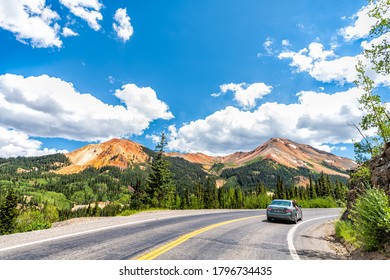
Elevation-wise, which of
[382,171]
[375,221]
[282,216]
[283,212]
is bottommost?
[282,216]

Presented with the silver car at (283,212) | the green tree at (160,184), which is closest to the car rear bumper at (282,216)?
the silver car at (283,212)

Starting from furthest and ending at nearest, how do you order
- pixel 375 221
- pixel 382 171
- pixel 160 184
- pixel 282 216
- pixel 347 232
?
pixel 160 184 < pixel 282 216 < pixel 347 232 < pixel 382 171 < pixel 375 221

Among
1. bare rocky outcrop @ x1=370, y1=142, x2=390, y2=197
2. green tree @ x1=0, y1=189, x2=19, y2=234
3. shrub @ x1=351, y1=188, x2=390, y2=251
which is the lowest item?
green tree @ x1=0, y1=189, x2=19, y2=234

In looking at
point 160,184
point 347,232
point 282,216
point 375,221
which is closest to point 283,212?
point 282,216

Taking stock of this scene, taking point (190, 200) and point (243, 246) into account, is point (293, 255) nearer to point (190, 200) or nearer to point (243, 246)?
point (243, 246)

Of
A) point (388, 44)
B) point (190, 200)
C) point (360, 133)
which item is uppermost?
point (388, 44)

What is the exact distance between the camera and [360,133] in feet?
44.6

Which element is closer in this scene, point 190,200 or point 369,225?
point 369,225

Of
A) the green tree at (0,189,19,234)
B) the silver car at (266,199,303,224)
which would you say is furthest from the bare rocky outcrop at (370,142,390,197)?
the green tree at (0,189,19,234)

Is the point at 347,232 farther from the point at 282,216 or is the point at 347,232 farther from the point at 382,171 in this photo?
the point at 282,216

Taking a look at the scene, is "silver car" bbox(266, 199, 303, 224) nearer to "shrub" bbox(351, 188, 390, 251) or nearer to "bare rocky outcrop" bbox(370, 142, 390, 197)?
"bare rocky outcrop" bbox(370, 142, 390, 197)

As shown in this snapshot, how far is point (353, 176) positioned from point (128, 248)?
477 inches

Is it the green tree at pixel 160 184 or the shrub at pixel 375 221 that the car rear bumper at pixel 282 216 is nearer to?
the shrub at pixel 375 221
